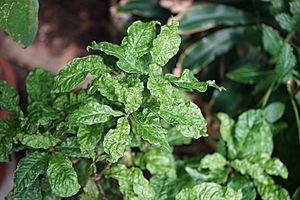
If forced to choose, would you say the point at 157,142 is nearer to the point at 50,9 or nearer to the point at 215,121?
the point at 215,121

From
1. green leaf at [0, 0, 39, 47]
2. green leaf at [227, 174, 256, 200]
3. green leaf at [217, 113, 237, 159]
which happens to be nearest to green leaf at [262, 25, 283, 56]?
green leaf at [217, 113, 237, 159]

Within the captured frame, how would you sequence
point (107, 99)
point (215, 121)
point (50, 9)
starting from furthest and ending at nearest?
point (50, 9)
point (215, 121)
point (107, 99)

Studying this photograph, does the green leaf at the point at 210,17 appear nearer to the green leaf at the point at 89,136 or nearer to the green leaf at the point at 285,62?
the green leaf at the point at 285,62

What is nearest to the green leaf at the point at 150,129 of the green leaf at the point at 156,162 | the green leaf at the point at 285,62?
the green leaf at the point at 156,162

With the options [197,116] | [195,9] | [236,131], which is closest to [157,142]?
[197,116]

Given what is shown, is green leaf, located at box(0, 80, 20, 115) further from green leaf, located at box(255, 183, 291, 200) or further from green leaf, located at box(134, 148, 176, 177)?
green leaf, located at box(255, 183, 291, 200)

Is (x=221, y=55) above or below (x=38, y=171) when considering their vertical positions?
above

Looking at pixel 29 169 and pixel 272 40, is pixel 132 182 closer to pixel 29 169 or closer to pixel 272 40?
pixel 29 169
